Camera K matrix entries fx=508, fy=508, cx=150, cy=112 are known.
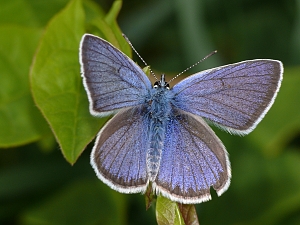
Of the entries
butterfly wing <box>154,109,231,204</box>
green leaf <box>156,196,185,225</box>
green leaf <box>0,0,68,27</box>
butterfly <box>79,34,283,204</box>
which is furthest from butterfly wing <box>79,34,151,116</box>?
green leaf <box>0,0,68,27</box>

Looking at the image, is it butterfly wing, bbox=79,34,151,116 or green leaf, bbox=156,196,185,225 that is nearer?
green leaf, bbox=156,196,185,225

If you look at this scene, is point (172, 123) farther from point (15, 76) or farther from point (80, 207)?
point (80, 207)

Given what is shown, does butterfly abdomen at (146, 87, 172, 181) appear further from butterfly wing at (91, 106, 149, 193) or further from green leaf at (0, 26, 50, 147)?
green leaf at (0, 26, 50, 147)

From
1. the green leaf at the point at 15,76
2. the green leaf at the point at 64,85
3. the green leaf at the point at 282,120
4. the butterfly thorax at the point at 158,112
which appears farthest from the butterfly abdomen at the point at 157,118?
the green leaf at the point at 282,120

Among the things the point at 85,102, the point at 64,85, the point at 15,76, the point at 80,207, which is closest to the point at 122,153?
the point at 85,102

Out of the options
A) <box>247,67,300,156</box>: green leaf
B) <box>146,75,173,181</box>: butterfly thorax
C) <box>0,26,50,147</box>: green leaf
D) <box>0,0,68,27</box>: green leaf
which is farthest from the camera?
<box>0,0,68,27</box>: green leaf

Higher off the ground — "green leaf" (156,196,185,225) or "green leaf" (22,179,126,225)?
"green leaf" (156,196,185,225)

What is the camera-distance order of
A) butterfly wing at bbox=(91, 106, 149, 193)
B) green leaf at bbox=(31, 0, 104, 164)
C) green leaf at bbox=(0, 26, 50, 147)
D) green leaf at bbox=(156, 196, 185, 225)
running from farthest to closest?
green leaf at bbox=(0, 26, 50, 147), butterfly wing at bbox=(91, 106, 149, 193), green leaf at bbox=(31, 0, 104, 164), green leaf at bbox=(156, 196, 185, 225)
